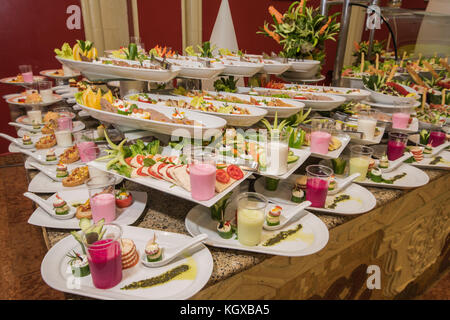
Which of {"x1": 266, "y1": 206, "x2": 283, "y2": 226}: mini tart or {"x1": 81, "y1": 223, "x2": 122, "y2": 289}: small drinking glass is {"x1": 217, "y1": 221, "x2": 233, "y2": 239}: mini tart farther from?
{"x1": 81, "y1": 223, "x2": 122, "y2": 289}: small drinking glass

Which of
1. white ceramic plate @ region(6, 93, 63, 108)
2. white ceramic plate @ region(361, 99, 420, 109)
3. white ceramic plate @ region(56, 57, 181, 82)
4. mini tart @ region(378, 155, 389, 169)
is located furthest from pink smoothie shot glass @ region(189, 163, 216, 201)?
white ceramic plate @ region(6, 93, 63, 108)

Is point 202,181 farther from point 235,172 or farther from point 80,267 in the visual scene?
point 80,267

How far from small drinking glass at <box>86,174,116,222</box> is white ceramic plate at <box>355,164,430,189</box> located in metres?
1.16

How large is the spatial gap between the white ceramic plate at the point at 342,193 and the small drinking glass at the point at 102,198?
626 mm

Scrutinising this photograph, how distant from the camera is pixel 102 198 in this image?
114cm

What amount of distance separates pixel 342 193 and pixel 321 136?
282 millimetres

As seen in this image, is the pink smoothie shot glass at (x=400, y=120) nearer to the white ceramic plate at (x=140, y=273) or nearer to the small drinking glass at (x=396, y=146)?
the small drinking glass at (x=396, y=146)

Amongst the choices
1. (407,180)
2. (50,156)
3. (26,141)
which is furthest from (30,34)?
(407,180)

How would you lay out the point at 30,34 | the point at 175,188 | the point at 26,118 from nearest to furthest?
1. the point at 175,188
2. the point at 26,118
3. the point at 30,34

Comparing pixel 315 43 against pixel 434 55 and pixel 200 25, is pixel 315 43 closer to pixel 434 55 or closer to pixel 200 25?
pixel 434 55

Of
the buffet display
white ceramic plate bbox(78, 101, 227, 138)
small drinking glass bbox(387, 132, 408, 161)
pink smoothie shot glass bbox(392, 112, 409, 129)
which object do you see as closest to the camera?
the buffet display

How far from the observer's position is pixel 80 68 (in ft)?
4.99

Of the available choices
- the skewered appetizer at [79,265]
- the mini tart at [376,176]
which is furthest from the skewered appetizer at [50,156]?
the mini tart at [376,176]

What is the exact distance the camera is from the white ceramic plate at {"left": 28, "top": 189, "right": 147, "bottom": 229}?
113 centimetres
